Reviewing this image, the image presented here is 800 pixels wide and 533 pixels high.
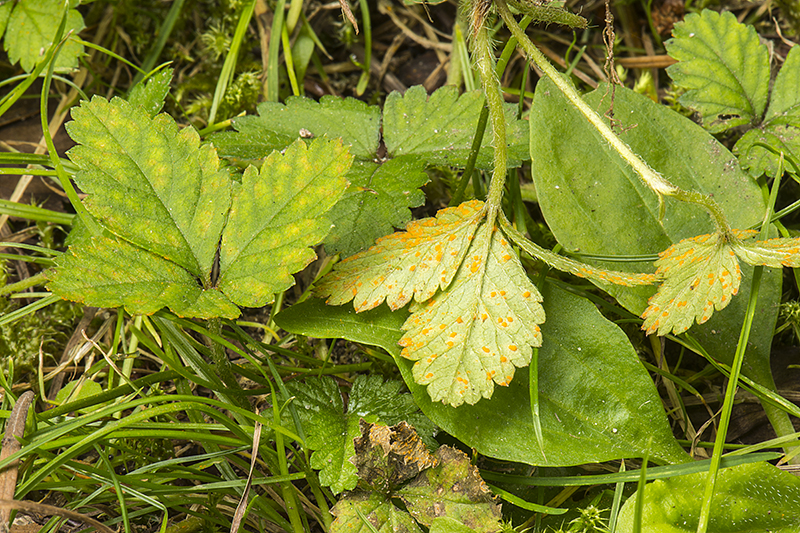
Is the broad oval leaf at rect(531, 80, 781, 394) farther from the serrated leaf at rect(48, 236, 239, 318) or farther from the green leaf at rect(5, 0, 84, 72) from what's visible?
the green leaf at rect(5, 0, 84, 72)

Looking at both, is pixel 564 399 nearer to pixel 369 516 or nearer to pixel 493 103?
pixel 369 516

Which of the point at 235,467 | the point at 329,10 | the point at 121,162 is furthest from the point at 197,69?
the point at 235,467

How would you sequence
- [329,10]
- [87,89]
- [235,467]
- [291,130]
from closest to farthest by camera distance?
1. [235,467]
2. [291,130]
3. [87,89]
4. [329,10]

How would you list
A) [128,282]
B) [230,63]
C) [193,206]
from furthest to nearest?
[230,63]
[193,206]
[128,282]

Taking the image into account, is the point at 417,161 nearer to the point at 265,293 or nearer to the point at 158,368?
the point at 265,293

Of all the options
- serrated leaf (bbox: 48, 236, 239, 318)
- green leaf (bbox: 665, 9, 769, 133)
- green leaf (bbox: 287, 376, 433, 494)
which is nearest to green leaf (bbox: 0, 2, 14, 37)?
serrated leaf (bbox: 48, 236, 239, 318)

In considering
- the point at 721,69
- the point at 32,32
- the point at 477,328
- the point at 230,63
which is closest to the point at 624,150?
the point at 477,328

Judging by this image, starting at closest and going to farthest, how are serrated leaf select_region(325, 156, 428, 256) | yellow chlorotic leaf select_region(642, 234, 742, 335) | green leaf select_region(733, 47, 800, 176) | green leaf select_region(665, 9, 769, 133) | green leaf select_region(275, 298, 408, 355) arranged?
yellow chlorotic leaf select_region(642, 234, 742, 335), green leaf select_region(275, 298, 408, 355), serrated leaf select_region(325, 156, 428, 256), green leaf select_region(733, 47, 800, 176), green leaf select_region(665, 9, 769, 133)
